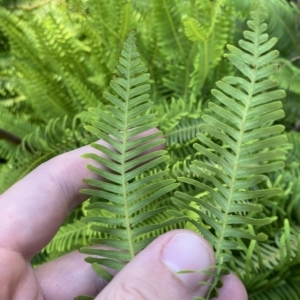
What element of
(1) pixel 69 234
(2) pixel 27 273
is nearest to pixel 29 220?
(2) pixel 27 273

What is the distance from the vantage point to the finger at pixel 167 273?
48 cm

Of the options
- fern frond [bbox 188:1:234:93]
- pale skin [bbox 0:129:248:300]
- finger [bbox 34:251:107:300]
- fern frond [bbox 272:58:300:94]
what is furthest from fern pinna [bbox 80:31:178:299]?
fern frond [bbox 272:58:300:94]

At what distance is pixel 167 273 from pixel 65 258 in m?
0.35

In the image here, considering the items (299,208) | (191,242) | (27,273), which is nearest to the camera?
(191,242)

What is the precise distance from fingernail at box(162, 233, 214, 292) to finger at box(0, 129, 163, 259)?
25 centimetres

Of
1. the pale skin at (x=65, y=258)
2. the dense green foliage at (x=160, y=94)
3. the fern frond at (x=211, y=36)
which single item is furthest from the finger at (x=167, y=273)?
the fern frond at (x=211, y=36)

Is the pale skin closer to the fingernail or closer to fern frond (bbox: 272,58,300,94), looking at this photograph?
the fingernail

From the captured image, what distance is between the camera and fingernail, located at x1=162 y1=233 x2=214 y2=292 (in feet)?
1.60

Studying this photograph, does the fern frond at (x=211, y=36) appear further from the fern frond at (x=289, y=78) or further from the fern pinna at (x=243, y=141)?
the fern pinna at (x=243, y=141)

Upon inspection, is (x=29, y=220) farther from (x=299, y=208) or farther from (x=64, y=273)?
(x=299, y=208)

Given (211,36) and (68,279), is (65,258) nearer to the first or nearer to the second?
(68,279)

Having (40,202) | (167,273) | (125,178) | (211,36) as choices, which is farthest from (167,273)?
(211,36)

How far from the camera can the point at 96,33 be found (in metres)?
0.94

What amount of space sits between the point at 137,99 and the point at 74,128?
16.1 inches
